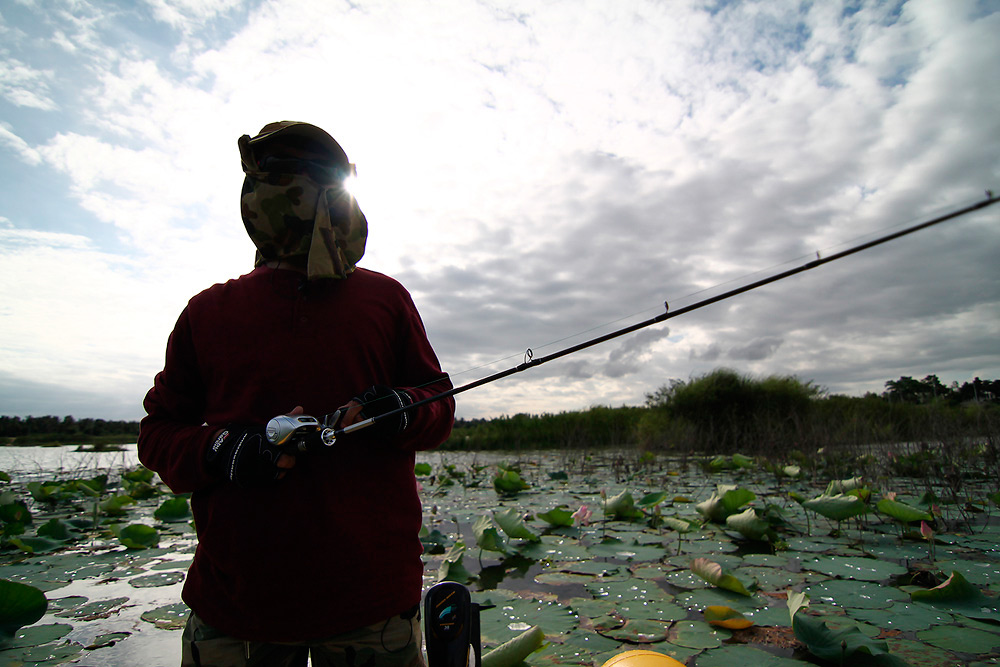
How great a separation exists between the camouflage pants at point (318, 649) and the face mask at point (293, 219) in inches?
32.8

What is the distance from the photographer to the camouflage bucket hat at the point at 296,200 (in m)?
1.31

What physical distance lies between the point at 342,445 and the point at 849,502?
3397mm

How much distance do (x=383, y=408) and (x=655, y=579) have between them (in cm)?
238

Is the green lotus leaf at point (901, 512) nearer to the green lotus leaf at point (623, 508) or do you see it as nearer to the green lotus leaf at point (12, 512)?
the green lotus leaf at point (623, 508)

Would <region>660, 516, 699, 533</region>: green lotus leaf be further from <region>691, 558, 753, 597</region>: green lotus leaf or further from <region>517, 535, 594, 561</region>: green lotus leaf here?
<region>691, 558, 753, 597</region>: green lotus leaf

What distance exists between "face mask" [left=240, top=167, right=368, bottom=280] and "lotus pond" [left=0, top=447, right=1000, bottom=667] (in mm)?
1735

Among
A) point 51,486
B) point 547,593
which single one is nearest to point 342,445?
point 547,593

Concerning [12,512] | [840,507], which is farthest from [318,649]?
[12,512]

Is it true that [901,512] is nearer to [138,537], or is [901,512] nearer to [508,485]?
[508,485]

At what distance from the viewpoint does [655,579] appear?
289cm

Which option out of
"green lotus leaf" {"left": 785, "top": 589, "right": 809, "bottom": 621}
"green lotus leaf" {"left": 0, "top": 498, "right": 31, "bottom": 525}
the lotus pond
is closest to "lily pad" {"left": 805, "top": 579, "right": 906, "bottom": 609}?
the lotus pond

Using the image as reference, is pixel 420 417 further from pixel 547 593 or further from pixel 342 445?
pixel 547 593

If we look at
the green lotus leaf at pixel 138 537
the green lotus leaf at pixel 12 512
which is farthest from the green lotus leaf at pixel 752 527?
the green lotus leaf at pixel 12 512

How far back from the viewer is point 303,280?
1.30 meters
